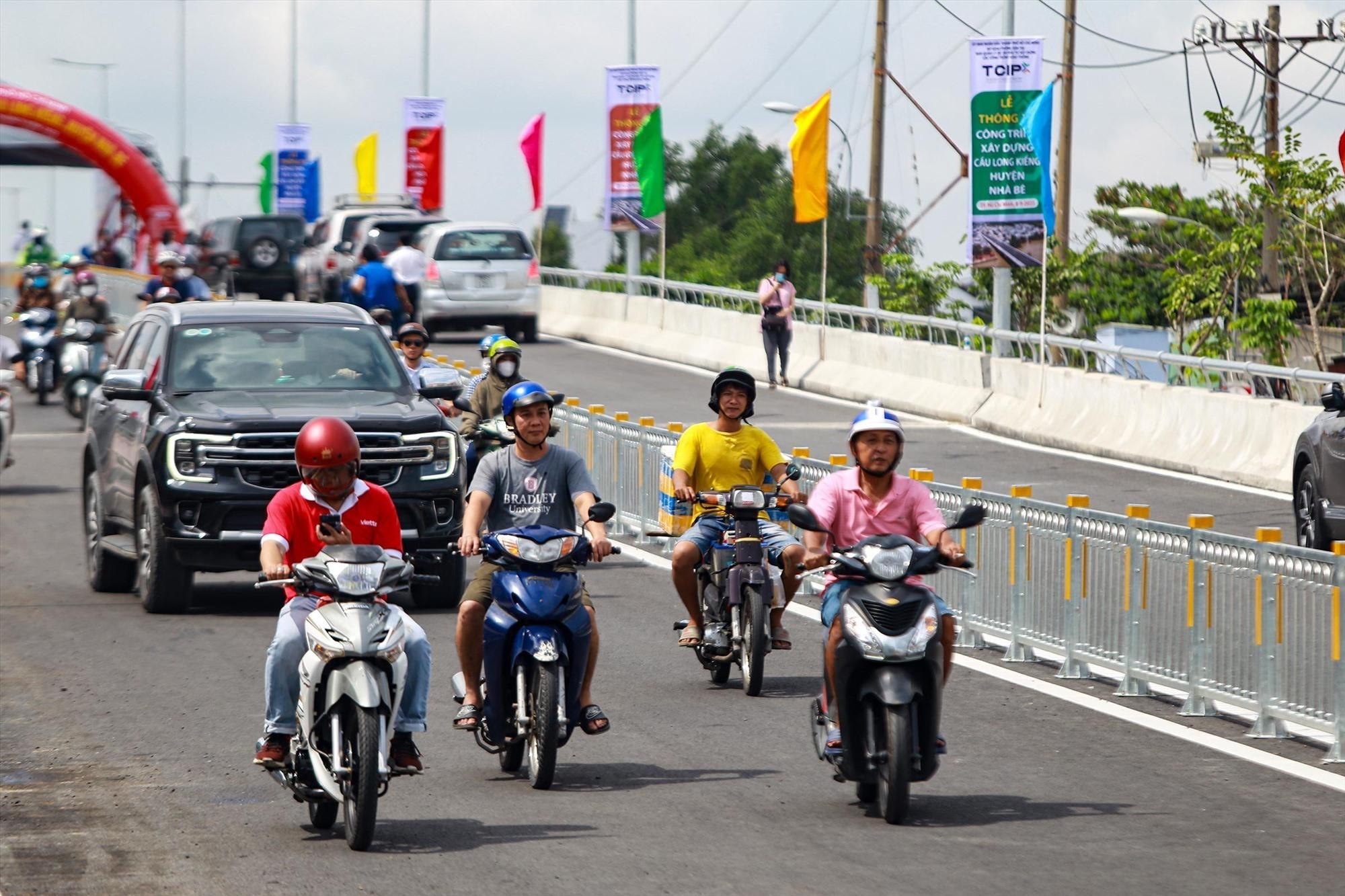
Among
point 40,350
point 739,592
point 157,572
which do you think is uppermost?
point 40,350

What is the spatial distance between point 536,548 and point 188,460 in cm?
625

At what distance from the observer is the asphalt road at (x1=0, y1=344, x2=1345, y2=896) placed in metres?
7.82

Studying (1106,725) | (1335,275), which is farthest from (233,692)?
(1335,275)

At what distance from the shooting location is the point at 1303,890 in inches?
298

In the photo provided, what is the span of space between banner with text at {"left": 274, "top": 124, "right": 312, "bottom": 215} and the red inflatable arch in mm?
16521

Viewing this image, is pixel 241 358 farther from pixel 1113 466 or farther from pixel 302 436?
pixel 1113 466

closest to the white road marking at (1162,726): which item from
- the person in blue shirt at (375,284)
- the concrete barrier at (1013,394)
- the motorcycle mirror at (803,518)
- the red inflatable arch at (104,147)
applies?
the motorcycle mirror at (803,518)

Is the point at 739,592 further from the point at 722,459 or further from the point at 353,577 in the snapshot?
the point at 353,577

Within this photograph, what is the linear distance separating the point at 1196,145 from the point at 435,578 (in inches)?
1336

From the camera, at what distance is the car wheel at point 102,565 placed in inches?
643

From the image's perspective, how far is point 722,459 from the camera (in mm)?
12461

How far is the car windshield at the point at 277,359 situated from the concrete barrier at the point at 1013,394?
10370 millimetres

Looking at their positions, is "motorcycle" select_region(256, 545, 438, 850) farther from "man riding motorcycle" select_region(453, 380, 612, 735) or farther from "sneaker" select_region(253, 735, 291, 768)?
"man riding motorcycle" select_region(453, 380, 612, 735)

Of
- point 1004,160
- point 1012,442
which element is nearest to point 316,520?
point 1012,442
